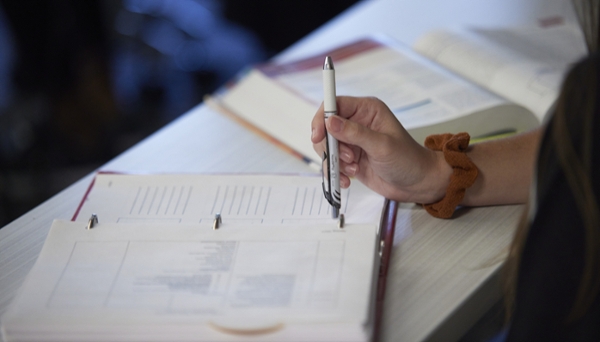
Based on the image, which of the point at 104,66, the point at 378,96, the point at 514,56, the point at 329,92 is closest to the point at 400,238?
the point at 329,92

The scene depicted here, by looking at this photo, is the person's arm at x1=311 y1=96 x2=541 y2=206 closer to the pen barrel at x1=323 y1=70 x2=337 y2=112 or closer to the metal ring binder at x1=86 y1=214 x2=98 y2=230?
the pen barrel at x1=323 y1=70 x2=337 y2=112

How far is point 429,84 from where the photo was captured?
3.30ft

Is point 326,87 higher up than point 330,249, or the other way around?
point 326,87

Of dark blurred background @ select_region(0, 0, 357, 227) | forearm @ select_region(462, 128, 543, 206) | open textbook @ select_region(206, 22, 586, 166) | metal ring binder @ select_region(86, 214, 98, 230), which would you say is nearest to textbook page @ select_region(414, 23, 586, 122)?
open textbook @ select_region(206, 22, 586, 166)

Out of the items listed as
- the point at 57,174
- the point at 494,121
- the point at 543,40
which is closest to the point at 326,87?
the point at 494,121

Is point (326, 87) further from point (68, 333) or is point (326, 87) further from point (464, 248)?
A: point (68, 333)

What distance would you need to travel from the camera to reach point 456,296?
0.67 meters

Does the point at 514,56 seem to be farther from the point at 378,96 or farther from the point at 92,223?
the point at 92,223

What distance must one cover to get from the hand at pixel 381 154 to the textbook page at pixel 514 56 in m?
0.28

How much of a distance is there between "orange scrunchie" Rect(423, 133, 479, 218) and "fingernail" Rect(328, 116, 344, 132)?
0.15 metres

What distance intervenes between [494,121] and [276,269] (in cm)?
46

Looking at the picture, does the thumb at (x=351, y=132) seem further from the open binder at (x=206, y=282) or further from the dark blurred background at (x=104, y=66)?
the dark blurred background at (x=104, y=66)

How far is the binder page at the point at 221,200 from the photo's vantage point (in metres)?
0.78

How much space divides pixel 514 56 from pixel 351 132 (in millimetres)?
528
